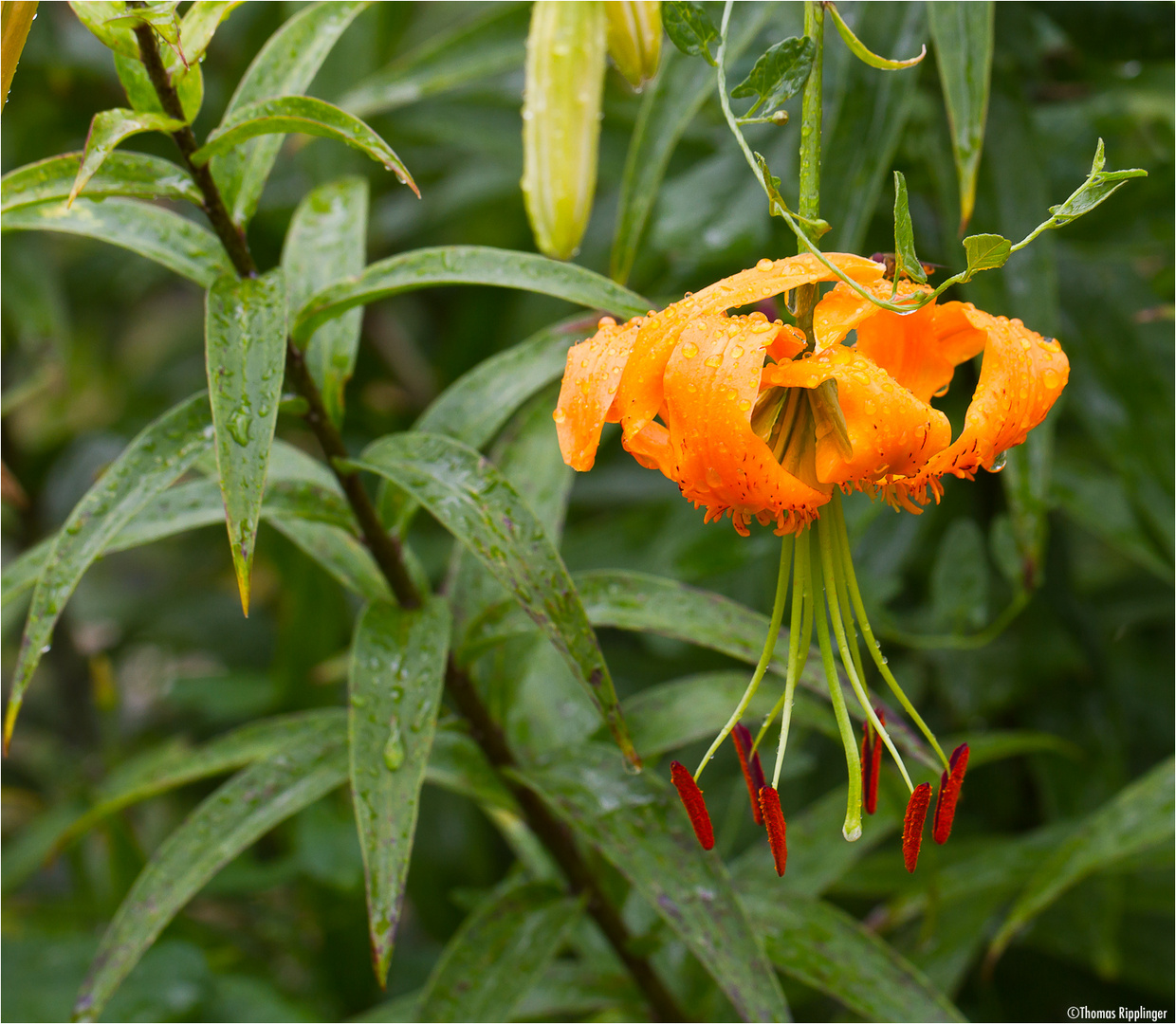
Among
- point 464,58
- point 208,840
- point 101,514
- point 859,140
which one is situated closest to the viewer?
point 101,514

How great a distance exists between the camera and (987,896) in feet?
2.55

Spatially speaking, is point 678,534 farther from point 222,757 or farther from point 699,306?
point 699,306

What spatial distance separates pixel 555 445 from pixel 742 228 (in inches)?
11.3

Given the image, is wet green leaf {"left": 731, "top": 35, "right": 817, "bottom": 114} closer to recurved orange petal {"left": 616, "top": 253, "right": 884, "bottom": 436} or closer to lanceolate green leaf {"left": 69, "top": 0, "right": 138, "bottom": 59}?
recurved orange petal {"left": 616, "top": 253, "right": 884, "bottom": 436}

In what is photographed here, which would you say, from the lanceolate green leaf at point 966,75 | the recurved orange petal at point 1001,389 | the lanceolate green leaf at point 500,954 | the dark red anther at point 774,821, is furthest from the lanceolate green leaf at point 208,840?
the lanceolate green leaf at point 966,75

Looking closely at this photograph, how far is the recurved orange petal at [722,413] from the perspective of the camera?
1.17 ft

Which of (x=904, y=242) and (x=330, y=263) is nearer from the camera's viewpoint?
(x=904, y=242)

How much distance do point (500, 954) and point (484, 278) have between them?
377 millimetres

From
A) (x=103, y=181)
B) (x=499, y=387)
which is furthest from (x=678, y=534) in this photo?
(x=103, y=181)

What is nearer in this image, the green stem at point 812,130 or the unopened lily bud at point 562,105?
the green stem at point 812,130

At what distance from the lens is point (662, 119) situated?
630 millimetres

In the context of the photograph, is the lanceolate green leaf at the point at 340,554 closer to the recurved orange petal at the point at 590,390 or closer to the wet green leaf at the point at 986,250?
the recurved orange petal at the point at 590,390

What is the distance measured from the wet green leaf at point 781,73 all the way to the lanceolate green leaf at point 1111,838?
0.48 m

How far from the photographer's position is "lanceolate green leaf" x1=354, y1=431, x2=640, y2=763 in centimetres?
42
